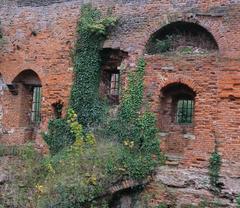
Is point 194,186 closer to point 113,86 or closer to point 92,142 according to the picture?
point 92,142

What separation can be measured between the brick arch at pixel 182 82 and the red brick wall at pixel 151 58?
0.03m

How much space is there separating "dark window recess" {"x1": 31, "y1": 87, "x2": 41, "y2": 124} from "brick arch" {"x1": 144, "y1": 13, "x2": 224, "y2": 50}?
4816 millimetres

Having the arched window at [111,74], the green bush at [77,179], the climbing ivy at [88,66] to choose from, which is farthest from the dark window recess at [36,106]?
the green bush at [77,179]

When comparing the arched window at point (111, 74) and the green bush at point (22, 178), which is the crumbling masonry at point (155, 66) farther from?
the green bush at point (22, 178)

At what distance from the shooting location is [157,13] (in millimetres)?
12688

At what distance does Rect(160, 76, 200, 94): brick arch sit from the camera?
38.4ft

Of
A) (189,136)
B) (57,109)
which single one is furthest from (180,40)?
(57,109)

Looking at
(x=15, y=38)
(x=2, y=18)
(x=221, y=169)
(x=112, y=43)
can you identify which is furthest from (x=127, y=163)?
(x=2, y=18)

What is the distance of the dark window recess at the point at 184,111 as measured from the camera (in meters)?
12.7

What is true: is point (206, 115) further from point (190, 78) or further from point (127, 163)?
point (127, 163)

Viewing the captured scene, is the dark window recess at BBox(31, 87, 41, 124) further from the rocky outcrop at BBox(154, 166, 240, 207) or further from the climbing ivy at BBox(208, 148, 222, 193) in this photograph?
the climbing ivy at BBox(208, 148, 222, 193)

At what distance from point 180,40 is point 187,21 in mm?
656

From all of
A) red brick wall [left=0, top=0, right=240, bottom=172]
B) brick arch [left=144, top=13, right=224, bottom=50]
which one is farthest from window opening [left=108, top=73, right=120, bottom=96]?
brick arch [left=144, top=13, right=224, bottom=50]

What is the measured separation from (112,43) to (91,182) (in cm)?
441
